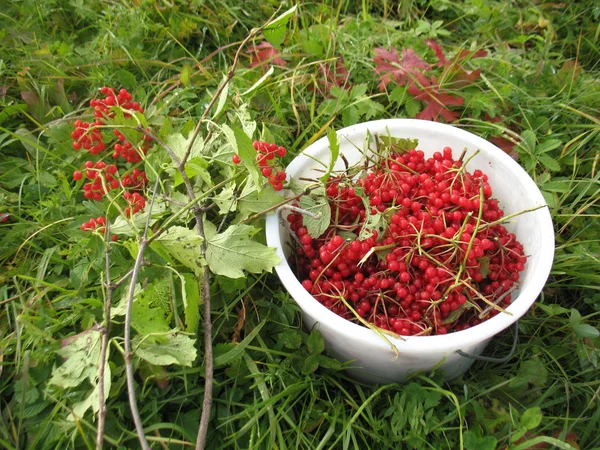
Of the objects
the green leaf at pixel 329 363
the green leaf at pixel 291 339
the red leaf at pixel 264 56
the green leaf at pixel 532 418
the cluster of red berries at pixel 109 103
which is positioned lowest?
the green leaf at pixel 532 418

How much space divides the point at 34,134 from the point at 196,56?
2.01 feet

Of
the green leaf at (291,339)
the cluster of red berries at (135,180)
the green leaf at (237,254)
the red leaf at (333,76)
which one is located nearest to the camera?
the green leaf at (237,254)

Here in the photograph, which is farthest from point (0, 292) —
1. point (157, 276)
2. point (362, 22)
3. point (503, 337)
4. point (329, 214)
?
point (362, 22)

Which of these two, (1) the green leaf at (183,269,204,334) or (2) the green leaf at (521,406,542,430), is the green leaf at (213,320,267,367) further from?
(2) the green leaf at (521,406,542,430)

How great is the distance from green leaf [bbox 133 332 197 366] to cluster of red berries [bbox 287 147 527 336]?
280 millimetres

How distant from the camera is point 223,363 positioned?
43.6 inches

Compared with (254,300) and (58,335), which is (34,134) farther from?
(254,300)

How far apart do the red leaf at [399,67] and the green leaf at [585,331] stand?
33.6 inches

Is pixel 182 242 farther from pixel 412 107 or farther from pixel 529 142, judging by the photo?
pixel 529 142

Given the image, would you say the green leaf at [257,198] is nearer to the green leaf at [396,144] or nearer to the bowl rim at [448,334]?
the bowl rim at [448,334]

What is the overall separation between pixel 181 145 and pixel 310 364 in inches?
23.7

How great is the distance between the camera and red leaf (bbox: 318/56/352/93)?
5.41 ft

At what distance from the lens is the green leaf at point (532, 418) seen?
1015 millimetres

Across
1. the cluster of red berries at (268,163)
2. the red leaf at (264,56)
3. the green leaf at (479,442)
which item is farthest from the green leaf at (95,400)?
the red leaf at (264,56)
